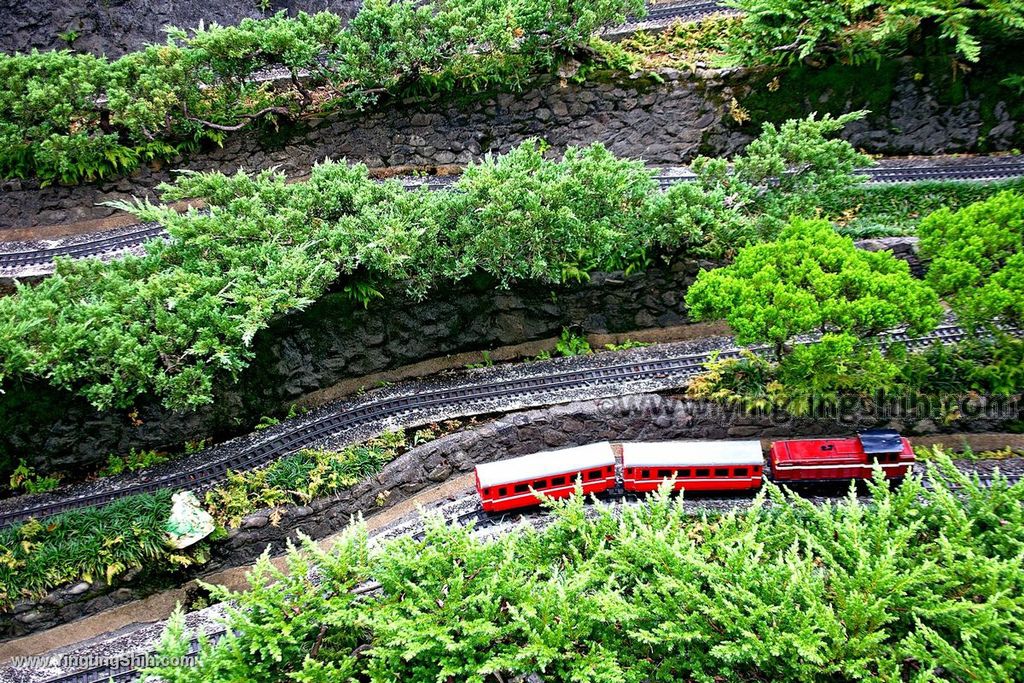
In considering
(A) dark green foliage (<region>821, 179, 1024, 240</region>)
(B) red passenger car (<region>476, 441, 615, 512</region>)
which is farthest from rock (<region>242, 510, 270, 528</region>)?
(A) dark green foliage (<region>821, 179, 1024, 240</region>)

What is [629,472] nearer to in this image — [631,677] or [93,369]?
[631,677]

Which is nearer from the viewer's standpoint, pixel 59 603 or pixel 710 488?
pixel 59 603

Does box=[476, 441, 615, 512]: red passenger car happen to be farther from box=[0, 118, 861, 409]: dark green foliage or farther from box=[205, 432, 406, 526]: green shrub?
box=[0, 118, 861, 409]: dark green foliage

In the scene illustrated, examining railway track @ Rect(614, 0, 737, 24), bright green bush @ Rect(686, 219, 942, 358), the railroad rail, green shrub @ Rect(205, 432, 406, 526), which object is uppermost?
railway track @ Rect(614, 0, 737, 24)

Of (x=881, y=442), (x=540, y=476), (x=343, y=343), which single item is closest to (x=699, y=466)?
(x=540, y=476)

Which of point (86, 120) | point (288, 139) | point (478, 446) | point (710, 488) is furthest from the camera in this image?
point (288, 139)

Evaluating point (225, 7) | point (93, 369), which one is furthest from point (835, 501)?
point (225, 7)

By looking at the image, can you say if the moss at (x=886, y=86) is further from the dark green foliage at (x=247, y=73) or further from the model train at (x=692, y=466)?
the model train at (x=692, y=466)

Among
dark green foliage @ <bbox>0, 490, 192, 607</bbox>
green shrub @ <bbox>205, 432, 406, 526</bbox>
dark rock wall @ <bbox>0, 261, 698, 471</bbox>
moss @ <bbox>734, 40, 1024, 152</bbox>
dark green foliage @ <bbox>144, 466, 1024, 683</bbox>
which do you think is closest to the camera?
dark green foliage @ <bbox>144, 466, 1024, 683</bbox>

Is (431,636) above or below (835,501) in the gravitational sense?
above
